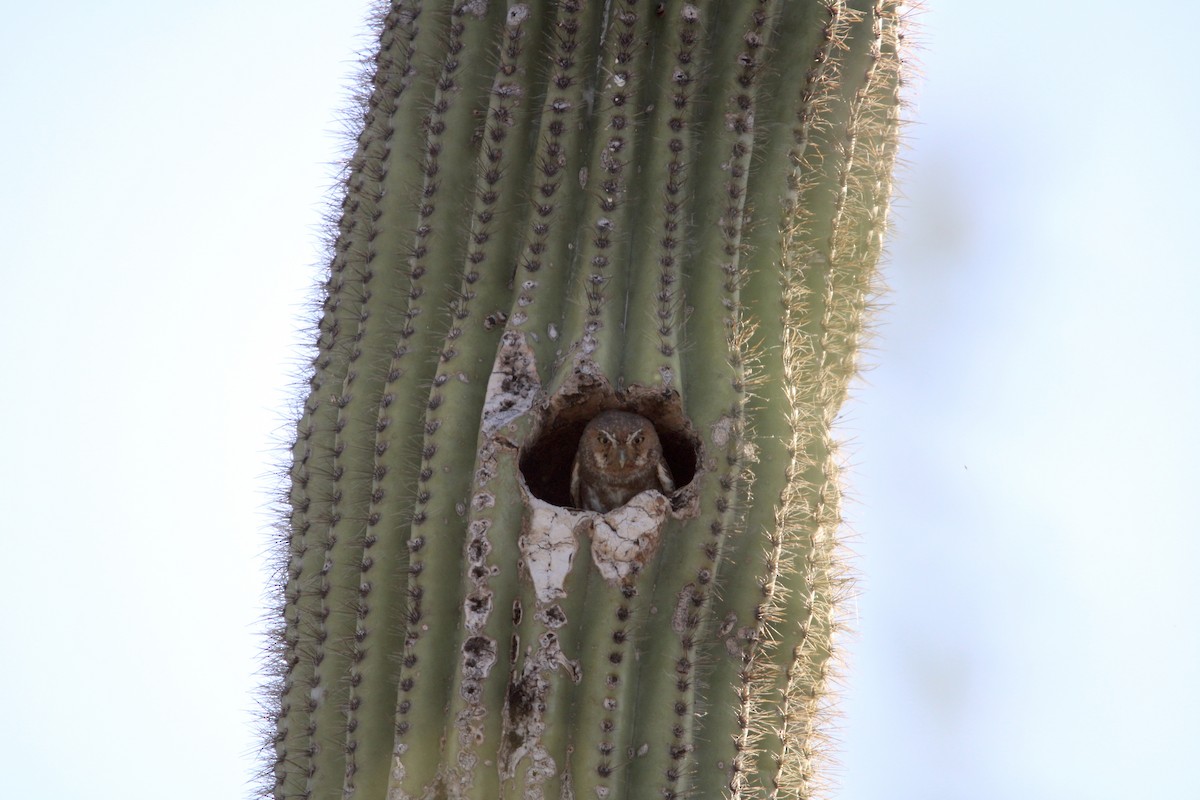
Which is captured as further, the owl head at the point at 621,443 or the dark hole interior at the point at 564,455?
the dark hole interior at the point at 564,455

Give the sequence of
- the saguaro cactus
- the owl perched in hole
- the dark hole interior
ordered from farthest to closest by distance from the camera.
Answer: the dark hole interior < the owl perched in hole < the saguaro cactus

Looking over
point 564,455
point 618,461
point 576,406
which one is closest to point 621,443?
point 618,461

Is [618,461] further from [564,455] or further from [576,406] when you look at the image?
[564,455]

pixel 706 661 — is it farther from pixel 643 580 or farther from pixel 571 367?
pixel 571 367

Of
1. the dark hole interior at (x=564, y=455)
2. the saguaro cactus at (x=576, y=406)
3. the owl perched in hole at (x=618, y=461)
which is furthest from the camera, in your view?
the dark hole interior at (x=564, y=455)

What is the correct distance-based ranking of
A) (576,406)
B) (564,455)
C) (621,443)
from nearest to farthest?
1. (621,443)
2. (576,406)
3. (564,455)

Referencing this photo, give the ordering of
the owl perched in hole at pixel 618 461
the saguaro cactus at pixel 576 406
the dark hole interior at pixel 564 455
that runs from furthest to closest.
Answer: the dark hole interior at pixel 564 455, the owl perched in hole at pixel 618 461, the saguaro cactus at pixel 576 406
